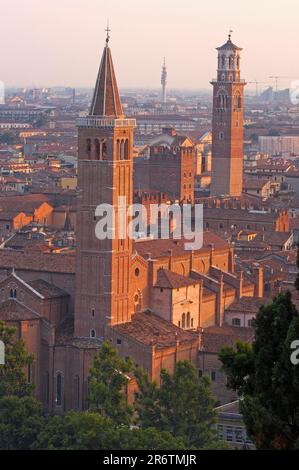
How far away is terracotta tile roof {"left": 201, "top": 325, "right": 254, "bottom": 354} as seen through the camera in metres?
22.3

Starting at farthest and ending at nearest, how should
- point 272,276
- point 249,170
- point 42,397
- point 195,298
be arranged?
1. point 249,170
2. point 272,276
3. point 195,298
4. point 42,397

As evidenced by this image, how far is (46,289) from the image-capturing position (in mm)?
22406

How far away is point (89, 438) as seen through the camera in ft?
57.1

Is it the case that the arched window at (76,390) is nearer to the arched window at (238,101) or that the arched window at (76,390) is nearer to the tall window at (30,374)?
the tall window at (30,374)

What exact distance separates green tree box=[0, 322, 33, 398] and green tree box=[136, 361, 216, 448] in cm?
188

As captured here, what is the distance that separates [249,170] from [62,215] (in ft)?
49.4

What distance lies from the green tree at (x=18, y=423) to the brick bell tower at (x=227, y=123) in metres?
21.2

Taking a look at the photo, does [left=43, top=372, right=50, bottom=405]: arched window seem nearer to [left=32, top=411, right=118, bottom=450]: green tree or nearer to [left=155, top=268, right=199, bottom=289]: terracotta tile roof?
[left=155, top=268, right=199, bottom=289]: terracotta tile roof

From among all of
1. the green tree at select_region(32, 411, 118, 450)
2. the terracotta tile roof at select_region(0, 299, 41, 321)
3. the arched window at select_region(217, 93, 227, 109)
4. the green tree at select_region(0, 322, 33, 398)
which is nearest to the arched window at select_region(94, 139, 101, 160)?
the terracotta tile roof at select_region(0, 299, 41, 321)

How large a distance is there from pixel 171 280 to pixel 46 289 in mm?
1964

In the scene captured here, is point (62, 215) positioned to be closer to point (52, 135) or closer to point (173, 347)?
point (173, 347)

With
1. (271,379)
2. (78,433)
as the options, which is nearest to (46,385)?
(78,433)

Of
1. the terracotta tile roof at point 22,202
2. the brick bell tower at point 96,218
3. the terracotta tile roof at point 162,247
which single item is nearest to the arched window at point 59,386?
the brick bell tower at point 96,218
